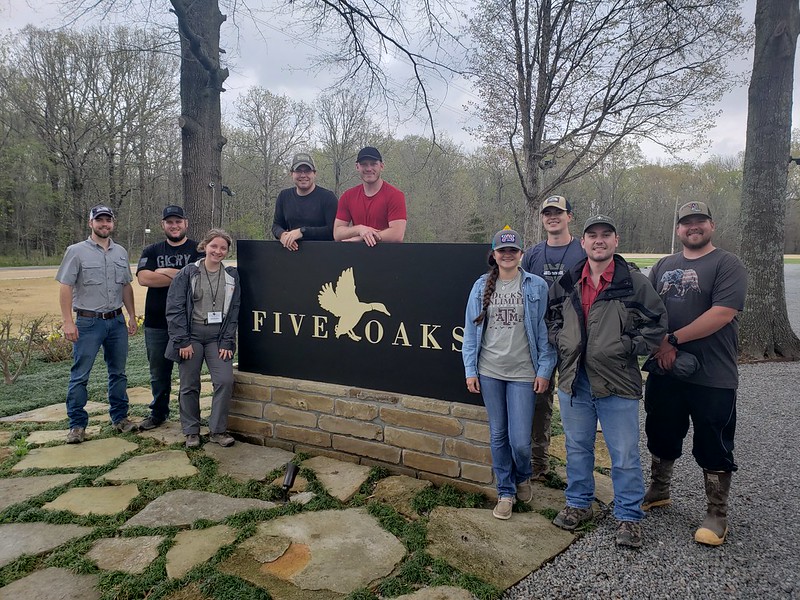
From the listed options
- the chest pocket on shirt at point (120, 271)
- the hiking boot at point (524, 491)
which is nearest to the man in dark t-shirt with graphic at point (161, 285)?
the chest pocket on shirt at point (120, 271)

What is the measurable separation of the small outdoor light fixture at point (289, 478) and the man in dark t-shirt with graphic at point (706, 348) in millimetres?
2249

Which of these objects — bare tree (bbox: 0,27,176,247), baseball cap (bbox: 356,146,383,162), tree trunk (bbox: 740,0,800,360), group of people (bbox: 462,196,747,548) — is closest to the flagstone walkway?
group of people (bbox: 462,196,747,548)

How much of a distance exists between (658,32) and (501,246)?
8.04 m

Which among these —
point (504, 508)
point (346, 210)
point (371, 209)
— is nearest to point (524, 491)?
point (504, 508)

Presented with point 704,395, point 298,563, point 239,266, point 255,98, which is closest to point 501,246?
point 704,395

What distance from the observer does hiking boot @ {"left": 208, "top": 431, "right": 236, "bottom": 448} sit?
3803mm

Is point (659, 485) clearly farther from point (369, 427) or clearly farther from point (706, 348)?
point (369, 427)

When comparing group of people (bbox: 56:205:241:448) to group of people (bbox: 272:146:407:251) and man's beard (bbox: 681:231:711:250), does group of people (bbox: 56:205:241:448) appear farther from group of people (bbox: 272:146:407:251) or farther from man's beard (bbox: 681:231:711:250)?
man's beard (bbox: 681:231:711:250)

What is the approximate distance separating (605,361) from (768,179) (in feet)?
20.1

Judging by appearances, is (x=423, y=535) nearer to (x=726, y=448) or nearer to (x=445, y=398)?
(x=445, y=398)

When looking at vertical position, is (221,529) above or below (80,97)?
below

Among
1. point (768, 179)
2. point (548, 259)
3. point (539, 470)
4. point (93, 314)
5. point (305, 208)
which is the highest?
point (768, 179)

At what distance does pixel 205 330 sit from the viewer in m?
3.82

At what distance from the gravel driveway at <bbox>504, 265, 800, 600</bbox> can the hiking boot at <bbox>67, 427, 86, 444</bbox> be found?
3.39 meters
